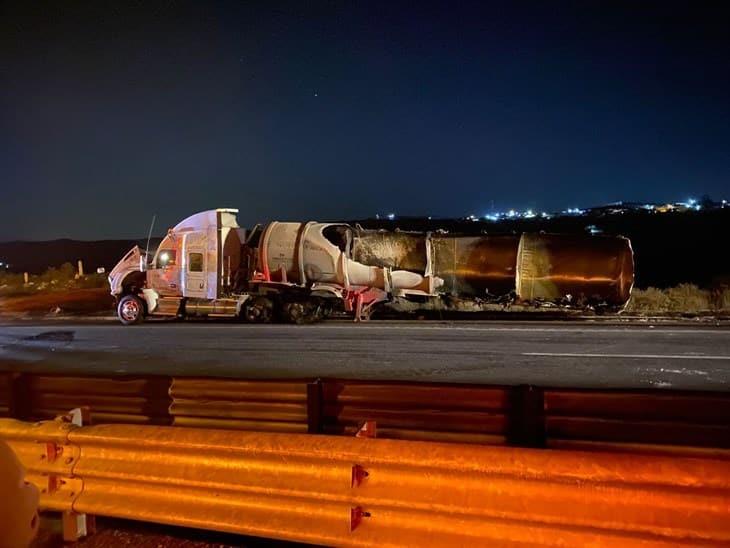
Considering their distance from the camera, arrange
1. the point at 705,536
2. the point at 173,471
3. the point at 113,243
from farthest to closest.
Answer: the point at 113,243
the point at 173,471
the point at 705,536

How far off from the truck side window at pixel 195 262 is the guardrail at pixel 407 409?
13.9 meters

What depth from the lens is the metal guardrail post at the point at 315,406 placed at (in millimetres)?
5863

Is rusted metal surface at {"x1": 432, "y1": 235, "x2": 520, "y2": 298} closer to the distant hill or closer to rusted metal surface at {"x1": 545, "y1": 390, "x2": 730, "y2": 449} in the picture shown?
rusted metal surface at {"x1": 545, "y1": 390, "x2": 730, "y2": 449}

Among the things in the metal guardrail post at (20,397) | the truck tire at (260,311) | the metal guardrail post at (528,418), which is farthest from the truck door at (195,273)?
the metal guardrail post at (528,418)

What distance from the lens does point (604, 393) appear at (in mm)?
5309

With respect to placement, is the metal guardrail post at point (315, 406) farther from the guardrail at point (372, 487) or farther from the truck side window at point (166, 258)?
the truck side window at point (166, 258)

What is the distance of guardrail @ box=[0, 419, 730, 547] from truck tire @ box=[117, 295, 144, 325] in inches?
660

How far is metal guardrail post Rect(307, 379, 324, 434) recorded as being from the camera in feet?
19.2

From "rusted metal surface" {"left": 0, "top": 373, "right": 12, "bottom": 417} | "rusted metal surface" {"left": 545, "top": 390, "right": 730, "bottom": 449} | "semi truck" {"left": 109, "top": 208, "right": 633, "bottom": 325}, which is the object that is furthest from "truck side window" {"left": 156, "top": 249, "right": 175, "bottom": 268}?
"rusted metal surface" {"left": 545, "top": 390, "right": 730, "bottom": 449}

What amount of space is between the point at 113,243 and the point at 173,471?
13736 cm

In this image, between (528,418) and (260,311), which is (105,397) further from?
(260,311)

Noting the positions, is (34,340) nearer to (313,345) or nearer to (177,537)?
(313,345)

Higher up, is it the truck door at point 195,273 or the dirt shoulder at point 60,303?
the truck door at point 195,273

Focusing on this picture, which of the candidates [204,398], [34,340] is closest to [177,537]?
[204,398]
